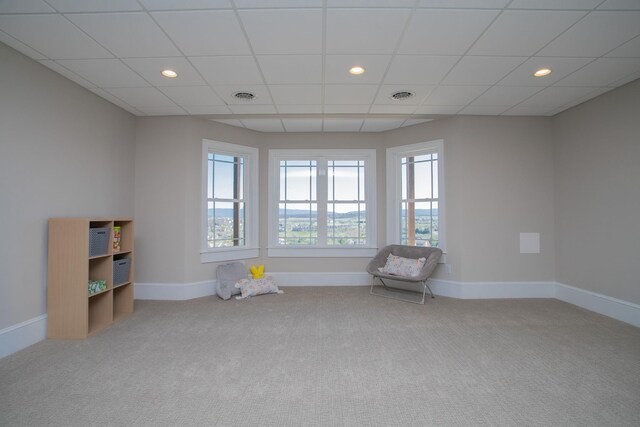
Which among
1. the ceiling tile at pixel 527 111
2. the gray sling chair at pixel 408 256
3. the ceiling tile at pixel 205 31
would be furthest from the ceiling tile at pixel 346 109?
the gray sling chair at pixel 408 256

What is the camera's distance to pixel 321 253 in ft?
16.7

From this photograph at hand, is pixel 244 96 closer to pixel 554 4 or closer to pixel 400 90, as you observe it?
pixel 400 90

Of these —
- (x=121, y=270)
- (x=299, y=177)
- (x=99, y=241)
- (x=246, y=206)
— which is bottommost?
(x=121, y=270)

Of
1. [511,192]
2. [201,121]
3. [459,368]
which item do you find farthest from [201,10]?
[511,192]

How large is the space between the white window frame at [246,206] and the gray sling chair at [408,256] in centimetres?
198

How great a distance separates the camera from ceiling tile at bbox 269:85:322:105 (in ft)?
11.3

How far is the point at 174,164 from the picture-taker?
4.35 meters

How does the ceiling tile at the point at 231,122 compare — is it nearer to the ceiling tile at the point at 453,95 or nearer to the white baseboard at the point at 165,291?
the white baseboard at the point at 165,291

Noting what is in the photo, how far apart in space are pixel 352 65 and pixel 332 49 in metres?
0.34

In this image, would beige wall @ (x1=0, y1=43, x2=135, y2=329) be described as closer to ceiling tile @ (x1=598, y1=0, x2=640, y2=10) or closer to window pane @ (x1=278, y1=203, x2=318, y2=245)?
window pane @ (x1=278, y1=203, x2=318, y2=245)

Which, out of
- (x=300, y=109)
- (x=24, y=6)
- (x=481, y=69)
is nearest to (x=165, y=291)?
(x=300, y=109)

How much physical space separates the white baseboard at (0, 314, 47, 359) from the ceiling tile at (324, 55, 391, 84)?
3709mm

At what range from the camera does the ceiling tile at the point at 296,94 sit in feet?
11.3

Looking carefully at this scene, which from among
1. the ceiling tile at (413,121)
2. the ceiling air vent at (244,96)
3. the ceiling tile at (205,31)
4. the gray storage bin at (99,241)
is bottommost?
the gray storage bin at (99,241)
